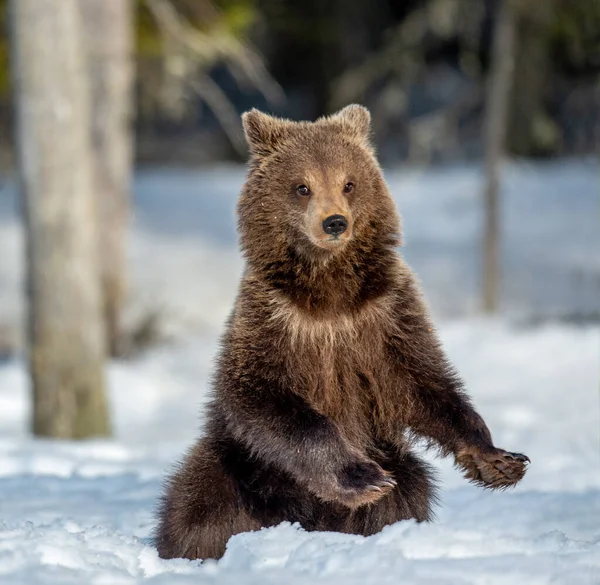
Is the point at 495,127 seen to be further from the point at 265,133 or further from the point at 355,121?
the point at 265,133

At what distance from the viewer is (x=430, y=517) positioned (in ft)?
14.9

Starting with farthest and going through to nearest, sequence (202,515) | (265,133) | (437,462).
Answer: (437,462), (265,133), (202,515)

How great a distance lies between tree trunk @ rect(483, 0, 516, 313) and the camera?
14.2 metres

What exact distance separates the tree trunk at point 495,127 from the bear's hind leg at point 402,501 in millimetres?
10642

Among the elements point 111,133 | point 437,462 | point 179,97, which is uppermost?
point 179,97

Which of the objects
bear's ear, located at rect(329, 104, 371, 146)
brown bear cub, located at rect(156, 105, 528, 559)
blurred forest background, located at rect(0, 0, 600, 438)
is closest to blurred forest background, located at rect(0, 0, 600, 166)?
blurred forest background, located at rect(0, 0, 600, 438)

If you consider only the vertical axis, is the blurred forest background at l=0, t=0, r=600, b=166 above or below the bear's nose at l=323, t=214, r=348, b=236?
above

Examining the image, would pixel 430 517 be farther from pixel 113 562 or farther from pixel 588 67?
pixel 588 67

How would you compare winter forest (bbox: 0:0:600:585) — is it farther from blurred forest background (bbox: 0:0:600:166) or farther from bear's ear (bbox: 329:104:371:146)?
bear's ear (bbox: 329:104:371:146)

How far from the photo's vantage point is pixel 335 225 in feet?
14.3

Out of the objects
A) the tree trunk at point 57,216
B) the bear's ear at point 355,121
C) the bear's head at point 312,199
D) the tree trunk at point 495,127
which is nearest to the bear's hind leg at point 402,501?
the bear's head at point 312,199

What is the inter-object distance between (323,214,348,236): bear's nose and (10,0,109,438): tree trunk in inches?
194

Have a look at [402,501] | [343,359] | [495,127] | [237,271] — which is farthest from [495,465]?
[237,271]

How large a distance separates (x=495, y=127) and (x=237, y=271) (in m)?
6.15
